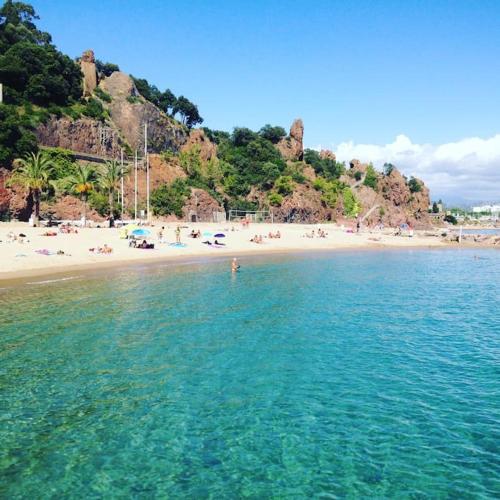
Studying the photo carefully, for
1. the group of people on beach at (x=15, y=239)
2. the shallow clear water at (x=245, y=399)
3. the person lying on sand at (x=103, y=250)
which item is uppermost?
the group of people on beach at (x=15, y=239)

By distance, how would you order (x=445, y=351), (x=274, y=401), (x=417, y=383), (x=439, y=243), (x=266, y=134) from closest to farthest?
(x=274, y=401) < (x=417, y=383) < (x=445, y=351) < (x=439, y=243) < (x=266, y=134)

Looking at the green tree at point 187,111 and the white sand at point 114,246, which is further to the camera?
the green tree at point 187,111

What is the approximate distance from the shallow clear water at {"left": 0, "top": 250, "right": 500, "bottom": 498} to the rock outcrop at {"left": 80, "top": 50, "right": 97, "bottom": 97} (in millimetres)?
84963

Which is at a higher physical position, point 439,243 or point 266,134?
point 266,134

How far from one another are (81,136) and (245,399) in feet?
262

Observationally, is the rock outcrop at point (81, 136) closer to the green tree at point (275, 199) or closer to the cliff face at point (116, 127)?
the cliff face at point (116, 127)

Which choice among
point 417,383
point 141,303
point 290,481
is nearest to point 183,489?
point 290,481

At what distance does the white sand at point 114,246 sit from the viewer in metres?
33.4

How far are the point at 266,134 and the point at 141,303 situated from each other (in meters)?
112

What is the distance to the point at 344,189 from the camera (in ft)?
436

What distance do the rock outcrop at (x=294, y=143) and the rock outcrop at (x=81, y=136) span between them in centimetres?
4898

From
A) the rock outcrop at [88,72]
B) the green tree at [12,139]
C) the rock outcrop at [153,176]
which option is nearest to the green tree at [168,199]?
the rock outcrop at [153,176]

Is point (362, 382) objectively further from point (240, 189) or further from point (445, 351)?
point (240, 189)

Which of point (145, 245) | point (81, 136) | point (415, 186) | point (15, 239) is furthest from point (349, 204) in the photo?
point (15, 239)
